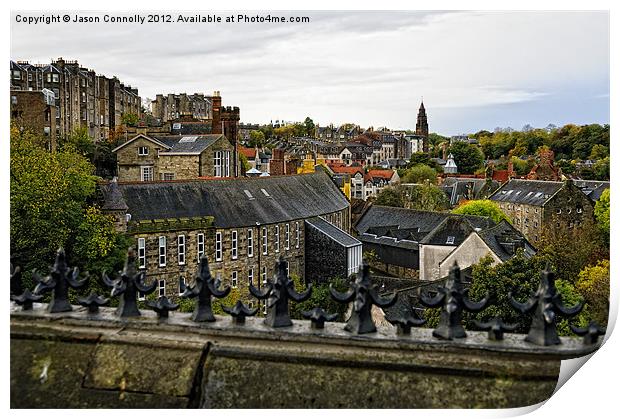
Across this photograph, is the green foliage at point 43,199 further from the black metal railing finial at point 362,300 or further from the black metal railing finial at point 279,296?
the black metal railing finial at point 362,300

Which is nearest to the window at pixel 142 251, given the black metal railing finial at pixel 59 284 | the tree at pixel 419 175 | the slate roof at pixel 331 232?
the slate roof at pixel 331 232

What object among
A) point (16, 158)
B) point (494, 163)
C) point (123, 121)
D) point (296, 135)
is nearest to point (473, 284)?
point (16, 158)

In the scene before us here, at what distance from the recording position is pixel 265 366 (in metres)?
2.98

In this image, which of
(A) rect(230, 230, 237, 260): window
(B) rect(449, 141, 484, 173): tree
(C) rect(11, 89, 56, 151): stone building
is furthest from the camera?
(B) rect(449, 141, 484, 173): tree

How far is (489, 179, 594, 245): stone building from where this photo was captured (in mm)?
12891

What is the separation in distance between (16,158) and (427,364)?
21.0ft

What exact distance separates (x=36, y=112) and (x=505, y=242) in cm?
1324

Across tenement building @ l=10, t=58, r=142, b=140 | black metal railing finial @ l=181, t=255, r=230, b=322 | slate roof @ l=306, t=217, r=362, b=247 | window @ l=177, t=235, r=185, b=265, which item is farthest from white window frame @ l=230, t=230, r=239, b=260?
black metal railing finial @ l=181, t=255, r=230, b=322

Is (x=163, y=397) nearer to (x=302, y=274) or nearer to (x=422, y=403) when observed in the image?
(x=422, y=403)

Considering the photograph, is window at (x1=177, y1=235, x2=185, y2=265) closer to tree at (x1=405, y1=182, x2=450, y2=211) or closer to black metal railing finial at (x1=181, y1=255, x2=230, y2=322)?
black metal railing finial at (x1=181, y1=255, x2=230, y2=322)

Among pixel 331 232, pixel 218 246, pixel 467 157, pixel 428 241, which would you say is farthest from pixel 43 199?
pixel 467 157

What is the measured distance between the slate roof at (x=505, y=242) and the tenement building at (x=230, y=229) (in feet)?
13.9

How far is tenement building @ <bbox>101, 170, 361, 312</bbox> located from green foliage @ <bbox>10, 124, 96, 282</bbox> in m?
2.71

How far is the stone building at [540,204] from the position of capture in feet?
42.3
